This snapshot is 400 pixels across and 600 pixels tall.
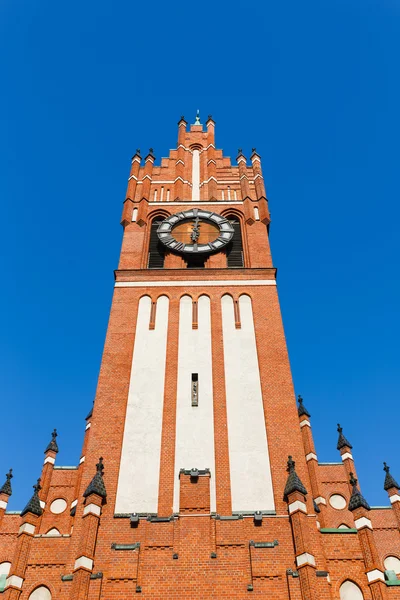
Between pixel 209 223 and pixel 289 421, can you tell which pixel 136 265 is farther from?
pixel 289 421

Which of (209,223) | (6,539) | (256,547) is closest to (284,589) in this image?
(256,547)

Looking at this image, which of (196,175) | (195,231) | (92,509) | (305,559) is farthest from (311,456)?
(196,175)

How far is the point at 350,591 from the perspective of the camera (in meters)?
15.8

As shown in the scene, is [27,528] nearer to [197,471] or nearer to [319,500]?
[197,471]

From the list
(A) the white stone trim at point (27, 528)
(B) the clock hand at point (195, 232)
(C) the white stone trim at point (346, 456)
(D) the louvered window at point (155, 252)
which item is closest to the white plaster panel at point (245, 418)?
(D) the louvered window at point (155, 252)

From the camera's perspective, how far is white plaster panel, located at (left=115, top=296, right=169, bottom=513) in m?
18.0

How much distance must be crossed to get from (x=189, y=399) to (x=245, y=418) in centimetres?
208

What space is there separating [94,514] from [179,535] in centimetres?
250

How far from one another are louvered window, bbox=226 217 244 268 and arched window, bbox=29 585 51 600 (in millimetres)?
16300

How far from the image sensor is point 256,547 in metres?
16.1

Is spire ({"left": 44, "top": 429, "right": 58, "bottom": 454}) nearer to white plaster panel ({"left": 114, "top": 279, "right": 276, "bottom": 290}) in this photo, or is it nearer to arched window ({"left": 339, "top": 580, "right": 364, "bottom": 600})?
white plaster panel ({"left": 114, "top": 279, "right": 276, "bottom": 290})

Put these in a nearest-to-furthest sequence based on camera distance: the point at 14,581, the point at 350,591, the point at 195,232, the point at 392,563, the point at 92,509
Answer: the point at 14,581, the point at 350,591, the point at 92,509, the point at 392,563, the point at 195,232

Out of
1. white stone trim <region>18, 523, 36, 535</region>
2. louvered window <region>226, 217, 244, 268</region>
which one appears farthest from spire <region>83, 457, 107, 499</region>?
louvered window <region>226, 217, 244, 268</region>

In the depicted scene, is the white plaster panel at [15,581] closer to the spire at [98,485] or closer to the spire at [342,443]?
the spire at [98,485]
